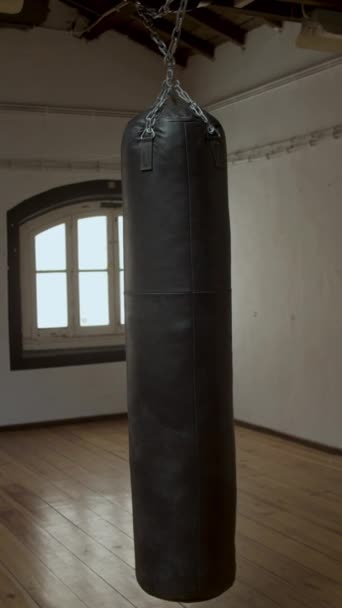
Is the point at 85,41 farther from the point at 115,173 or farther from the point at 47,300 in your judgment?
the point at 47,300

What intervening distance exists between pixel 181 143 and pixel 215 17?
421cm

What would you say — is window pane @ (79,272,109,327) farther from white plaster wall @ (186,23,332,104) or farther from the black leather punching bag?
the black leather punching bag

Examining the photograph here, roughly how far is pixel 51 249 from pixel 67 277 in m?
0.29

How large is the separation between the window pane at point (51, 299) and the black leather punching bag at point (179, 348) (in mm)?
4445

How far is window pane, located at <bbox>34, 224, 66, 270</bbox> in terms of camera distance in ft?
23.2

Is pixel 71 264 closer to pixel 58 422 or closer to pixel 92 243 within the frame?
pixel 92 243

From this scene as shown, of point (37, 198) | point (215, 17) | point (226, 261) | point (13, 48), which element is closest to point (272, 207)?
point (215, 17)

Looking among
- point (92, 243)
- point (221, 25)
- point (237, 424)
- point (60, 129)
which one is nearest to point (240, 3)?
point (221, 25)

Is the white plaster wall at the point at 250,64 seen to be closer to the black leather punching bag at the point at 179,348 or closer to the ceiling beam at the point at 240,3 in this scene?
the ceiling beam at the point at 240,3

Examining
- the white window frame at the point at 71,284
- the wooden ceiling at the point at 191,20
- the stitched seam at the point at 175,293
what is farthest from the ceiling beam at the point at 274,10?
the stitched seam at the point at 175,293

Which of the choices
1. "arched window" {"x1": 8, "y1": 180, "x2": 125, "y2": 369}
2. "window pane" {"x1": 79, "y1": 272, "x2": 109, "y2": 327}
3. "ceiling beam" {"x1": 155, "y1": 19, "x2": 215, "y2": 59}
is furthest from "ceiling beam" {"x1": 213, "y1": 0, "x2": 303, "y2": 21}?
"window pane" {"x1": 79, "y1": 272, "x2": 109, "y2": 327}

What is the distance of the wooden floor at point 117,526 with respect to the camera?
3.43 metres

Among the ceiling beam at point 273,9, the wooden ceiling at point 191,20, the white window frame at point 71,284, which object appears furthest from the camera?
the white window frame at point 71,284

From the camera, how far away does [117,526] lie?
4.35m
